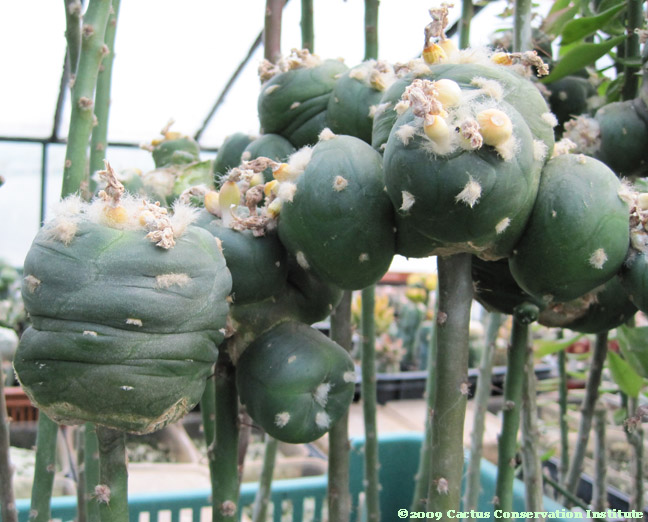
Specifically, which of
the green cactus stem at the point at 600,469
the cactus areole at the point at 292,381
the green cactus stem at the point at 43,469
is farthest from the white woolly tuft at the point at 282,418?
the green cactus stem at the point at 600,469

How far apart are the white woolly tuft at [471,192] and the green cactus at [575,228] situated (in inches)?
2.9

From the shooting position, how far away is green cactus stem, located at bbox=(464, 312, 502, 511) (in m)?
0.76

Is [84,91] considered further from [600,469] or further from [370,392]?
[600,469]

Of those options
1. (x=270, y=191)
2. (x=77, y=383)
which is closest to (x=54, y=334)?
(x=77, y=383)

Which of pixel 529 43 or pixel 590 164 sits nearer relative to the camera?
pixel 590 164

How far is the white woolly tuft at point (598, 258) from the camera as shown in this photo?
370 millimetres

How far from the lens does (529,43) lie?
58cm

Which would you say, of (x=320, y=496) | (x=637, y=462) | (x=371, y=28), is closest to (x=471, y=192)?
(x=371, y=28)

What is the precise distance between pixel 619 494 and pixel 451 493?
1254 millimetres

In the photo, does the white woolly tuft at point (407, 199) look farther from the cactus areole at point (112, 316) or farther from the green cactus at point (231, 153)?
the green cactus at point (231, 153)

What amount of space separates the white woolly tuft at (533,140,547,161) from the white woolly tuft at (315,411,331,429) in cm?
24

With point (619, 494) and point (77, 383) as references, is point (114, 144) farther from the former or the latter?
point (77, 383)

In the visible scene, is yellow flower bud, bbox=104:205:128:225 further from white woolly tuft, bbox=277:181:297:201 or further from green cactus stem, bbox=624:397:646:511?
green cactus stem, bbox=624:397:646:511

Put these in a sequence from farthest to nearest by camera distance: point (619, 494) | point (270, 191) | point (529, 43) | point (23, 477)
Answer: point (23, 477) → point (619, 494) → point (529, 43) → point (270, 191)
